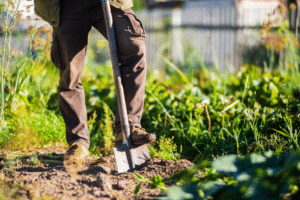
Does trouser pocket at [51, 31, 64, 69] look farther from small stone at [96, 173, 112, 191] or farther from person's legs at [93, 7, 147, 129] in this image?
small stone at [96, 173, 112, 191]

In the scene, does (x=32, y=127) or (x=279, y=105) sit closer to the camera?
(x=32, y=127)

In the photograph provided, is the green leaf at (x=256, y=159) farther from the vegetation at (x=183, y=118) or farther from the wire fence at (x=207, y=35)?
the wire fence at (x=207, y=35)

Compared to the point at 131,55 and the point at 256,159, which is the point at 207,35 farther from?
the point at 256,159

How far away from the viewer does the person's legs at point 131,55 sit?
80.3 inches

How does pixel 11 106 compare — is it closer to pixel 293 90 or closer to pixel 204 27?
pixel 293 90

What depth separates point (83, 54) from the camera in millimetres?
2215

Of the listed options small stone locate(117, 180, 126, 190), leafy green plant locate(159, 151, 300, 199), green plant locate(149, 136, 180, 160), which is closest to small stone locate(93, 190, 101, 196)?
small stone locate(117, 180, 126, 190)

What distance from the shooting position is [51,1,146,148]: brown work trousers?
2.05m

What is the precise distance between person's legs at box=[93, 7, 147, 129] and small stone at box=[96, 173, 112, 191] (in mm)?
487

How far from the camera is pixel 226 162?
4.39 feet

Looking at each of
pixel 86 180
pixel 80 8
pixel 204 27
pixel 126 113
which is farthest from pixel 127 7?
pixel 204 27

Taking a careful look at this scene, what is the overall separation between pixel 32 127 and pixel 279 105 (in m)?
2.12

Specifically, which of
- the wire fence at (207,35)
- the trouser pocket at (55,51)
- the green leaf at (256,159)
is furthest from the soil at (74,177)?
the wire fence at (207,35)

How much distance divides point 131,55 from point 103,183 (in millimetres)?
841
